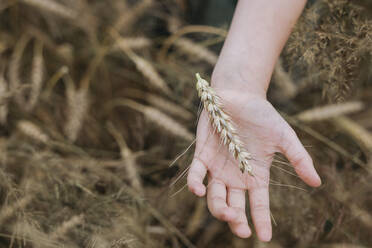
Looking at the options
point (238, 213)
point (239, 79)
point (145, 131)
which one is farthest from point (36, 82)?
point (238, 213)

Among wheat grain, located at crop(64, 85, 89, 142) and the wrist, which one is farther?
wheat grain, located at crop(64, 85, 89, 142)

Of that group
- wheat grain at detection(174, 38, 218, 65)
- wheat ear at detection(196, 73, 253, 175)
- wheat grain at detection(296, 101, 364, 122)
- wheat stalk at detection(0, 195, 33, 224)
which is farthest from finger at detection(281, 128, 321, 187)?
wheat stalk at detection(0, 195, 33, 224)

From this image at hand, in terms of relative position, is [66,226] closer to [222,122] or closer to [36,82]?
[222,122]

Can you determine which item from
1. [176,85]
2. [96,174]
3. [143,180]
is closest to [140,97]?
[176,85]

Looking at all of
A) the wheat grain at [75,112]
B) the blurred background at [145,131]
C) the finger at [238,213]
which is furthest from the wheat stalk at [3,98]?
the finger at [238,213]

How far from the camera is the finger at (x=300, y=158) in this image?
0.72 metres

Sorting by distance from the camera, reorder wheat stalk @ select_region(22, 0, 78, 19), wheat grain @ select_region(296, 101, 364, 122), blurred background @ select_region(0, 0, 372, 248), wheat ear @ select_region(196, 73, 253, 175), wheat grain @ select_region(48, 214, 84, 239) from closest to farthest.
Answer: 1. wheat ear @ select_region(196, 73, 253, 175)
2. wheat grain @ select_region(48, 214, 84, 239)
3. blurred background @ select_region(0, 0, 372, 248)
4. wheat grain @ select_region(296, 101, 364, 122)
5. wheat stalk @ select_region(22, 0, 78, 19)

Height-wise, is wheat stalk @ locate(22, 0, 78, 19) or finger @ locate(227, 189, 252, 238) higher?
wheat stalk @ locate(22, 0, 78, 19)

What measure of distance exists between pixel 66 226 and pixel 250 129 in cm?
54

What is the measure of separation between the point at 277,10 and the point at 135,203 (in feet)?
2.34

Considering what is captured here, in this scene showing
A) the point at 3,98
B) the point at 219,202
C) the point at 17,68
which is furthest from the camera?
the point at 17,68

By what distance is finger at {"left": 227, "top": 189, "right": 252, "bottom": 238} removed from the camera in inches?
27.3

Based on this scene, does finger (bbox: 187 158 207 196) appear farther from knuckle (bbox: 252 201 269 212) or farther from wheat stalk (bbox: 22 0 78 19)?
wheat stalk (bbox: 22 0 78 19)

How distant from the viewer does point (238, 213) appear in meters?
0.70
